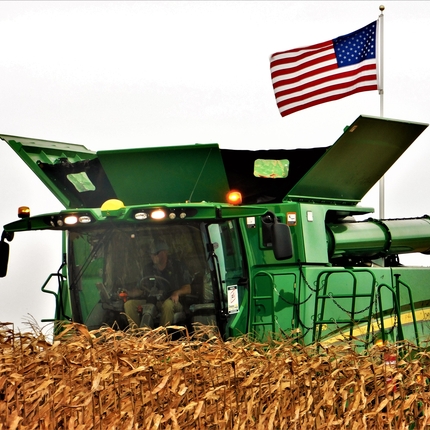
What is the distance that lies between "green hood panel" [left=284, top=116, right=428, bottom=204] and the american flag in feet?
10.3

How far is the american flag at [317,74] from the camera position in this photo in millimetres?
15445

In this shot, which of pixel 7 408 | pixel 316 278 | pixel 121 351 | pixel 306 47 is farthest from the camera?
pixel 306 47

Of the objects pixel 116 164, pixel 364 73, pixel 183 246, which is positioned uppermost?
pixel 364 73

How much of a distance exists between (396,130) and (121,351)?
5.37m

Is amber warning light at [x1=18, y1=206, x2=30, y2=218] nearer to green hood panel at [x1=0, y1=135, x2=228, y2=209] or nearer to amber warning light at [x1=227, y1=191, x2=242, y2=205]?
green hood panel at [x1=0, y1=135, x2=228, y2=209]

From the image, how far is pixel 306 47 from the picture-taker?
15.6 meters

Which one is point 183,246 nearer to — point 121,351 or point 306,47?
point 121,351

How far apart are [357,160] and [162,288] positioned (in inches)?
122

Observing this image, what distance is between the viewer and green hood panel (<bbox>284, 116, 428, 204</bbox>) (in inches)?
451

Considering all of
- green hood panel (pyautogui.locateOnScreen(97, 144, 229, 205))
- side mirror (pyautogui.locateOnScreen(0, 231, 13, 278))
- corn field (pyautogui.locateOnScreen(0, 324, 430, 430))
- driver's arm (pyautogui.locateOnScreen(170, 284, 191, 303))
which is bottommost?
corn field (pyautogui.locateOnScreen(0, 324, 430, 430))

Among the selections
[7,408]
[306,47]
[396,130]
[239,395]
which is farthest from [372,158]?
[7,408]

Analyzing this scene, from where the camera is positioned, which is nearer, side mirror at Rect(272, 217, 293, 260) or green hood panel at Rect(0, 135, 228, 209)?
side mirror at Rect(272, 217, 293, 260)

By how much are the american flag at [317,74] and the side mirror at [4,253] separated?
232 inches

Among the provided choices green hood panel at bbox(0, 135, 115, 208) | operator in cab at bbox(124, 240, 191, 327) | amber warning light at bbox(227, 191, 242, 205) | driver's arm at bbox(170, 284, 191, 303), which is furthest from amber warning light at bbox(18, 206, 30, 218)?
amber warning light at bbox(227, 191, 242, 205)
